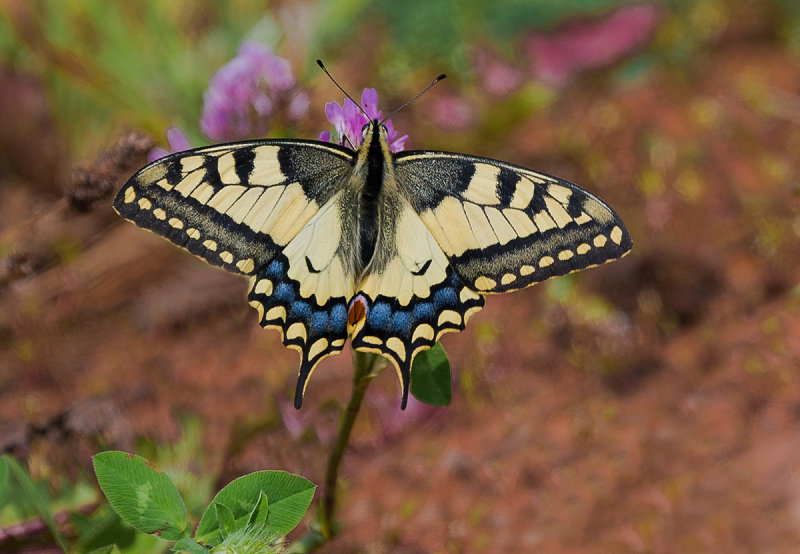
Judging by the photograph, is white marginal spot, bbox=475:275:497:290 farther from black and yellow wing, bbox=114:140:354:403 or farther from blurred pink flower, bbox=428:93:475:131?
blurred pink flower, bbox=428:93:475:131

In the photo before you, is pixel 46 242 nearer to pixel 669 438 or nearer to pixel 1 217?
pixel 1 217

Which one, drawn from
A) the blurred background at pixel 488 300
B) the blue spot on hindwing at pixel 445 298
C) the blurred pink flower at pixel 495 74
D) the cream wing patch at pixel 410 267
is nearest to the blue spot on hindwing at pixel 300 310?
the cream wing patch at pixel 410 267

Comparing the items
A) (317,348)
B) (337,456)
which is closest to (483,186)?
(317,348)

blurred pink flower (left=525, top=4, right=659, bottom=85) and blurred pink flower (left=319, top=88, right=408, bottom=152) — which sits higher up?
blurred pink flower (left=525, top=4, right=659, bottom=85)

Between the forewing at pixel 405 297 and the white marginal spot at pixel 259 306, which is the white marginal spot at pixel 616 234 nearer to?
the forewing at pixel 405 297

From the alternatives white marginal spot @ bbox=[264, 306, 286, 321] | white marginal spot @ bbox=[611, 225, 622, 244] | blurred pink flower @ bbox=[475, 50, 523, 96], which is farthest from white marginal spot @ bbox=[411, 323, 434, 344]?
blurred pink flower @ bbox=[475, 50, 523, 96]

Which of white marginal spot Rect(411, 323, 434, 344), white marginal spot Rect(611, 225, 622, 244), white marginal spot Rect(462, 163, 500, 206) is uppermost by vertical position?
white marginal spot Rect(462, 163, 500, 206)

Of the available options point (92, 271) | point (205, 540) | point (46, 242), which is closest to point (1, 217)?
point (46, 242)

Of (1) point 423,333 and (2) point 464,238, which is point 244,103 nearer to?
(2) point 464,238

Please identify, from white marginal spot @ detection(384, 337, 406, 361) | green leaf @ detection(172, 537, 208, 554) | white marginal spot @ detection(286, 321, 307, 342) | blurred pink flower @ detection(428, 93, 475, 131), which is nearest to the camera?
green leaf @ detection(172, 537, 208, 554)
